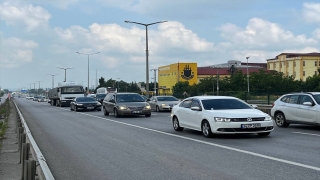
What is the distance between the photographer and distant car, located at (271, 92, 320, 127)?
1742 centimetres

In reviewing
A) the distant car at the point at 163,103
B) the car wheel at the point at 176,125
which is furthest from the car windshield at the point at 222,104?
the distant car at the point at 163,103

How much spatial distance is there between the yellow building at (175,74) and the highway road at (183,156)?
87.8 meters

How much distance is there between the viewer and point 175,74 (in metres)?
120

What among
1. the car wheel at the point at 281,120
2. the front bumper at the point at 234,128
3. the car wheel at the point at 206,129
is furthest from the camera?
the car wheel at the point at 281,120

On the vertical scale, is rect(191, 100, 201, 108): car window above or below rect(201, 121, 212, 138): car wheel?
above

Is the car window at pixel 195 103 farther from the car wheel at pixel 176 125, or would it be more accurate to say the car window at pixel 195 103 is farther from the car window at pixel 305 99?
the car window at pixel 305 99

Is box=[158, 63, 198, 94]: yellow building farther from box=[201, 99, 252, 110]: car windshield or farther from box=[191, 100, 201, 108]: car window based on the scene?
box=[201, 99, 252, 110]: car windshield

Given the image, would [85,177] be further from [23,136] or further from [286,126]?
[286,126]

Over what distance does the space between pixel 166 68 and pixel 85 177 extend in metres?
121

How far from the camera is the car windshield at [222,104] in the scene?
51.3ft

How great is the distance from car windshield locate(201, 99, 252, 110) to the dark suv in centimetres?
1229

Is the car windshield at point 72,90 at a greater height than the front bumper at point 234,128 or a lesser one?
greater

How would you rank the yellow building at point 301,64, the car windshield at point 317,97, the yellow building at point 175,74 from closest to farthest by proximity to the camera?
the car windshield at point 317,97, the yellow building at point 301,64, the yellow building at point 175,74

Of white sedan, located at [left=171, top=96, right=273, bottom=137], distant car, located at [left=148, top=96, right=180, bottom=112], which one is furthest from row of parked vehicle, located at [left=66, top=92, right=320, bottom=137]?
distant car, located at [left=148, top=96, right=180, bottom=112]
